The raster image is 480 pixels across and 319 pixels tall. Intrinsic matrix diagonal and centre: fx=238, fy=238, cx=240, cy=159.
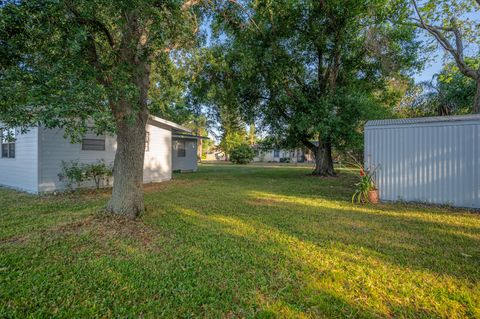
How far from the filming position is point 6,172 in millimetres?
9859

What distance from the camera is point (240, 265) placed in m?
3.17

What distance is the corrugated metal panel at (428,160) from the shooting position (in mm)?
6133

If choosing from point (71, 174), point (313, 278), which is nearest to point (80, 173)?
point (71, 174)

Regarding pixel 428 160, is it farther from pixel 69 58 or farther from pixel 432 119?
pixel 69 58

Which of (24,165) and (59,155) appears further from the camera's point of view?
(24,165)

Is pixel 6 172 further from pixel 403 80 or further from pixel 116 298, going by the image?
A: pixel 403 80

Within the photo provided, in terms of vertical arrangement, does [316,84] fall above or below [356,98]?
above

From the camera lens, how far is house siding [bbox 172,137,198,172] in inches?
682

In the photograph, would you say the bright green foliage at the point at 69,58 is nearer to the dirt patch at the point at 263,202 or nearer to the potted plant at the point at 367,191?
→ the dirt patch at the point at 263,202

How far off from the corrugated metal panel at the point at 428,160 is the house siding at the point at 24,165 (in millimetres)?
11184

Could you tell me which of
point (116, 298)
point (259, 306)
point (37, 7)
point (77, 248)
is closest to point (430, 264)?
point (259, 306)

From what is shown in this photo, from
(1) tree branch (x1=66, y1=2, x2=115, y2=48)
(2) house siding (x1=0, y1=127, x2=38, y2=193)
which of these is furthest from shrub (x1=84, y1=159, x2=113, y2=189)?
(1) tree branch (x1=66, y1=2, x2=115, y2=48)

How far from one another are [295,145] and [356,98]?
5484 mm

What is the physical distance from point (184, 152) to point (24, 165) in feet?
32.6
